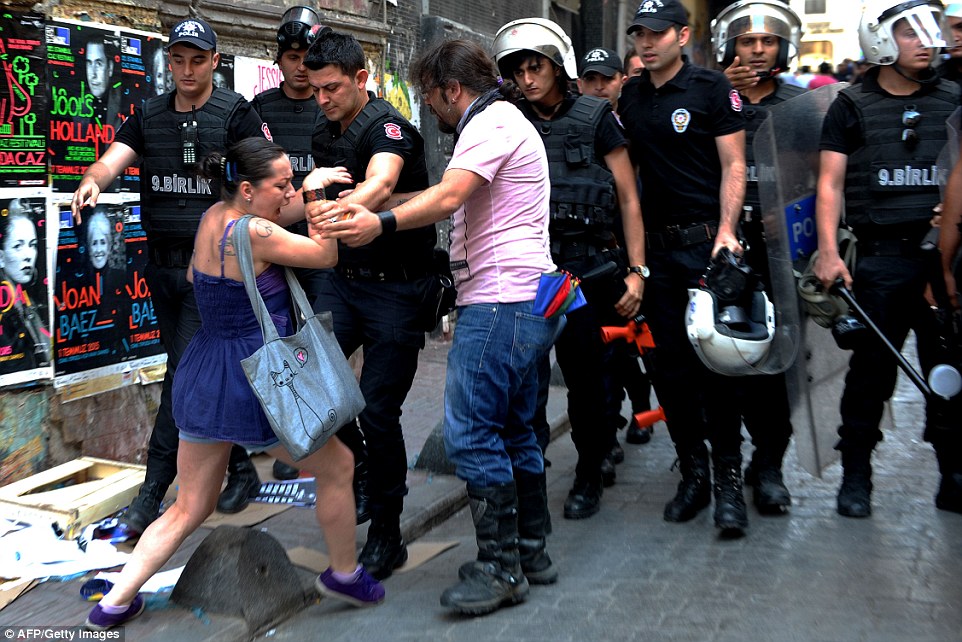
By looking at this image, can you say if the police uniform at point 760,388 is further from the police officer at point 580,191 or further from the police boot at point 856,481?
the police officer at point 580,191

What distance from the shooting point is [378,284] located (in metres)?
4.41

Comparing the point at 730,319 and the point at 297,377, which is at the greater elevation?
the point at 730,319

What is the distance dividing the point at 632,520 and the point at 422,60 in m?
2.30

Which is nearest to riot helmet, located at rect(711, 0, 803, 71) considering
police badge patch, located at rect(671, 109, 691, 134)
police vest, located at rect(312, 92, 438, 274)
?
police badge patch, located at rect(671, 109, 691, 134)

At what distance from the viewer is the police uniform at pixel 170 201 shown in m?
4.92

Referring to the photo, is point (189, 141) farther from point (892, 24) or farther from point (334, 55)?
point (892, 24)

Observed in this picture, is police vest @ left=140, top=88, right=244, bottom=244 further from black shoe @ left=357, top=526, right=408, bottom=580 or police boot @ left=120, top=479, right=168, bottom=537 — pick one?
black shoe @ left=357, top=526, right=408, bottom=580

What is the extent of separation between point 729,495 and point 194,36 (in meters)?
3.03

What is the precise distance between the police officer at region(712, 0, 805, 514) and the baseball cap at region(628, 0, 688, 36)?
1.55 feet

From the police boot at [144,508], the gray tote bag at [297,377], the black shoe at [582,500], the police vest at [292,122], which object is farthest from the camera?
the police vest at [292,122]

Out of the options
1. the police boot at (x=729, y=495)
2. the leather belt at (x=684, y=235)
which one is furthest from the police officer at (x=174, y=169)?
the police boot at (x=729, y=495)

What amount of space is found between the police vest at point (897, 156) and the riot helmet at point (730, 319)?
73cm

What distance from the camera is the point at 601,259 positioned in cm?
500

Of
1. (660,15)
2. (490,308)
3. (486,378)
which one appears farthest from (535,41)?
(486,378)
